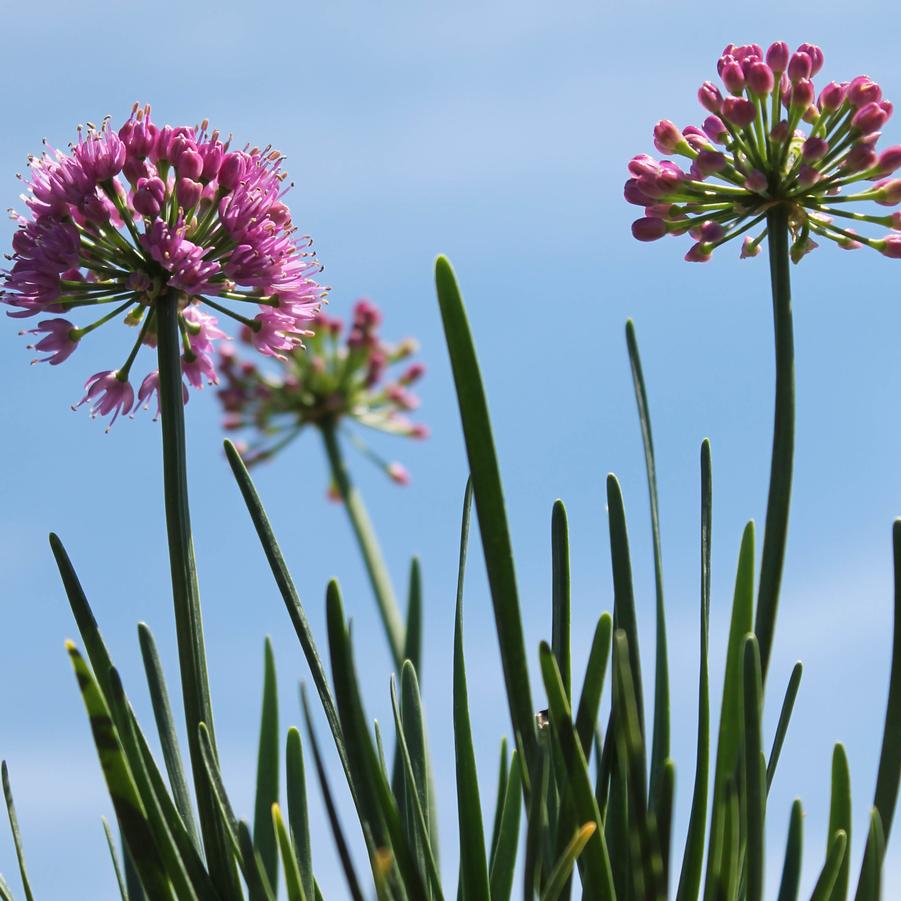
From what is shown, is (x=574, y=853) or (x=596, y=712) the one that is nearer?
(x=574, y=853)

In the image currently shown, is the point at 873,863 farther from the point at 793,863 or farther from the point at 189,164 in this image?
the point at 189,164

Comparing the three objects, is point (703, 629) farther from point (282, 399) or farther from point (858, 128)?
point (282, 399)

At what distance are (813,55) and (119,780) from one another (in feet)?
4.78

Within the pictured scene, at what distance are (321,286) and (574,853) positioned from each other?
106 centimetres

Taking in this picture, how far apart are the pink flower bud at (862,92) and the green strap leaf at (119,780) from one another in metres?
1.37

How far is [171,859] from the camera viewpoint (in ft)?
3.68

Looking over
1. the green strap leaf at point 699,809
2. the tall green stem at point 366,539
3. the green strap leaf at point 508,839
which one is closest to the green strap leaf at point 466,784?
the green strap leaf at point 508,839

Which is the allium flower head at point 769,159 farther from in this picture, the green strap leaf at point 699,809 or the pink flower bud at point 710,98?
the green strap leaf at point 699,809

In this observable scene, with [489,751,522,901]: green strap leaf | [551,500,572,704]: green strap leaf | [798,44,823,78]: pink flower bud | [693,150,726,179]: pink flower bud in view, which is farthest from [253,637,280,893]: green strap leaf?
[798,44,823,78]: pink flower bud

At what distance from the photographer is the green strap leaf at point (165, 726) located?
132 centimetres

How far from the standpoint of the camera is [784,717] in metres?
1.40

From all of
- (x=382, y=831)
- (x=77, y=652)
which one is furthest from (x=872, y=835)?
(x=77, y=652)

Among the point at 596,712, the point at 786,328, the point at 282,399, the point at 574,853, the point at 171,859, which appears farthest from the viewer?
the point at 282,399

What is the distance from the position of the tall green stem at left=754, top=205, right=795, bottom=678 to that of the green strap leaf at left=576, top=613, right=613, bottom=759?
0.16 m
